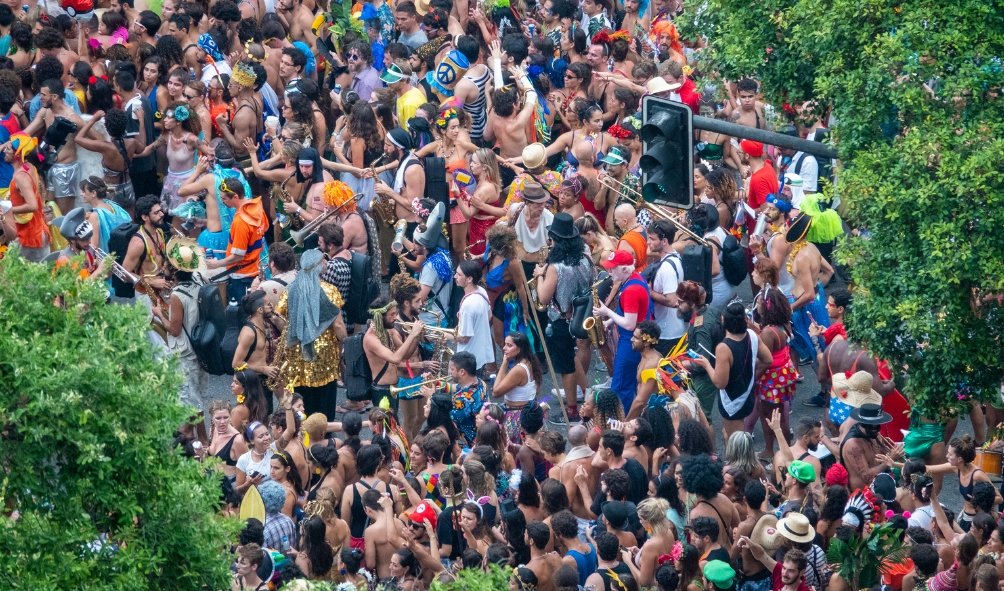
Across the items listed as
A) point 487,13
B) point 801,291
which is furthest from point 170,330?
point 487,13

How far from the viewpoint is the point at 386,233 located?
15109 millimetres

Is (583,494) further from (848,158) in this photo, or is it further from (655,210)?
(655,210)

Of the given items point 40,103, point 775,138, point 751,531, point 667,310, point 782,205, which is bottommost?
point 40,103

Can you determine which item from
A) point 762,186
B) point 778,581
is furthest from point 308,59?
point 778,581

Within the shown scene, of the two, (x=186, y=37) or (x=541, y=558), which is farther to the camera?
(x=186, y=37)

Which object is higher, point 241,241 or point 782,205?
point 782,205

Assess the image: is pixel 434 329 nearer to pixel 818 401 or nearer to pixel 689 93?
pixel 818 401

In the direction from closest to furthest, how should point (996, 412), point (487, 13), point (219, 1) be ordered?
1. point (996, 412)
2. point (219, 1)
3. point (487, 13)

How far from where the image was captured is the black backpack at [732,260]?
45.1 ft

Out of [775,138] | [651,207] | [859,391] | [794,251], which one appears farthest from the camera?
[651,207]

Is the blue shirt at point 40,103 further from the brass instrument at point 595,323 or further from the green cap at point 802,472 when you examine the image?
the green cap at point 802,472

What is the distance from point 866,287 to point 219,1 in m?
9.95

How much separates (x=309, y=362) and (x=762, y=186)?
481 centimetres

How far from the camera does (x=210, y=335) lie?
1280 cm
